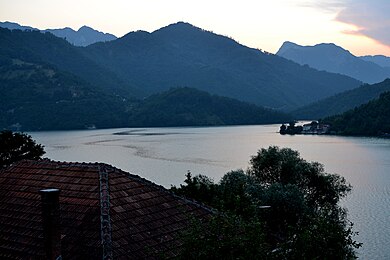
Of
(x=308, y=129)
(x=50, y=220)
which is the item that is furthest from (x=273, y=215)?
(x=308, y=129)

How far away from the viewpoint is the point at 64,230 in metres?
12.9

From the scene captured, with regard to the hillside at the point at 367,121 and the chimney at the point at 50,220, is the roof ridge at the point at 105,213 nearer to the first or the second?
the chimney at the point at 50,220

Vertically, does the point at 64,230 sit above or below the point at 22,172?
below

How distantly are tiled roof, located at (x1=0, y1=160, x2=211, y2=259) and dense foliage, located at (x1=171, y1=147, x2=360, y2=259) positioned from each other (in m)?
1.51

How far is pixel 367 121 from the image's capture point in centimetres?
13062

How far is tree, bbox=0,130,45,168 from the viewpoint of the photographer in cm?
3269

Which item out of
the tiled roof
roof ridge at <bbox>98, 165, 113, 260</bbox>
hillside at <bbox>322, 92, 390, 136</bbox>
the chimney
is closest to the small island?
hillside at <bbox>322, 92, 390, 136</bbox>

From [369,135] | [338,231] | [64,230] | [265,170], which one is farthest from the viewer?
[369,135]

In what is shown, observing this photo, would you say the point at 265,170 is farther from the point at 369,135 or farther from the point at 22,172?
the point at 369,135

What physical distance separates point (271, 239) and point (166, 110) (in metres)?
184

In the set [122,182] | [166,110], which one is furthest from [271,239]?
[166,110]

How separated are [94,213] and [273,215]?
17702 millimetres

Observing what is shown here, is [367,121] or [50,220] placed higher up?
[367,121]

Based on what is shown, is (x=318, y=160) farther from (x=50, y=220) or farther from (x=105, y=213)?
(x=50, y=220)
